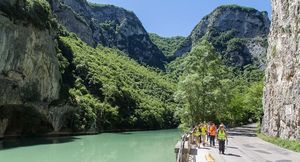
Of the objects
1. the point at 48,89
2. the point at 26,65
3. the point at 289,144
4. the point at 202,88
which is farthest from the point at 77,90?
the point at 289,144

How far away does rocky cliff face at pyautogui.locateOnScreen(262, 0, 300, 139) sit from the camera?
36156 millimetres

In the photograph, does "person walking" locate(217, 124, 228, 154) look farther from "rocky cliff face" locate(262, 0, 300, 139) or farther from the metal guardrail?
"rocky cliff face" locate(262, 0, 300, 139)

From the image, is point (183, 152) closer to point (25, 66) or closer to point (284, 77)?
point (284, 77)

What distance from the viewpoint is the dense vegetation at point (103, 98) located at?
10038 cm

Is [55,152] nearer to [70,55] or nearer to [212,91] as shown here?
[212,91]

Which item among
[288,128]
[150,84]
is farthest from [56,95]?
[150,84]

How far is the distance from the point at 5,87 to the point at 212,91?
106 ft

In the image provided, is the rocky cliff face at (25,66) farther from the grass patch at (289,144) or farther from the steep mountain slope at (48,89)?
the grass patch at (289,144)

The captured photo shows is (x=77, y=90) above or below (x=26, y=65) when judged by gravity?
below

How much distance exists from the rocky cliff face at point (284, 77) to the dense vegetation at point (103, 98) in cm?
5156

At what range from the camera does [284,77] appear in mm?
40844

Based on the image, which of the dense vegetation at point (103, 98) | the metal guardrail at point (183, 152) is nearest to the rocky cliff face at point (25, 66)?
the dense vegetation at point (103, 98)

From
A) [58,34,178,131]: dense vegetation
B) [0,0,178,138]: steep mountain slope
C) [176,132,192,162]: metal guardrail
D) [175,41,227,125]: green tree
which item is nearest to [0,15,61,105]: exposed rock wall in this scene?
[0,0,178,138]: steep mountain slope

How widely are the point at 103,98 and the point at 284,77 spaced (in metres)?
82.6
